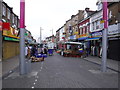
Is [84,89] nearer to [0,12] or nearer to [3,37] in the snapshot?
[3,37]

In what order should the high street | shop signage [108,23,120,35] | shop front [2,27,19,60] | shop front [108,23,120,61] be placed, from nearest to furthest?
1. the high street
2. shop front [2,27,19,60]
3. shop signage [108,23,120,35]
4. shop front [108,23,120,61]

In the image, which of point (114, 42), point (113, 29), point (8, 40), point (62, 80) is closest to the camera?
point (62, 80)

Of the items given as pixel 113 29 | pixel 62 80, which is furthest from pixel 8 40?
pixel 113 29

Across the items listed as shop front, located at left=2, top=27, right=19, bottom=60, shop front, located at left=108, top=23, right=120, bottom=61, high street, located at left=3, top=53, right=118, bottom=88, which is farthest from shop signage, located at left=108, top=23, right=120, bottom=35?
shop front, located at left=2, top=27, right=19, bottom=60

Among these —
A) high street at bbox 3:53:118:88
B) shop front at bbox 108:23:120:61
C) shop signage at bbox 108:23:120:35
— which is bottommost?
high street at bbox 3:53:118:88

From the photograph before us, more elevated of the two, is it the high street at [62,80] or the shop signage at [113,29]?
the shop signage at [113,29]

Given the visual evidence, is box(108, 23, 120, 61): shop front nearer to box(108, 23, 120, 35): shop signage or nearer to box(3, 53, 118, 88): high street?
box(108, 23, 120, 35): shop signage

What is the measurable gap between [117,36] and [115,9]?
3.50 metres

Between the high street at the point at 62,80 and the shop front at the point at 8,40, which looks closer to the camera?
the high street at the point at 62,80

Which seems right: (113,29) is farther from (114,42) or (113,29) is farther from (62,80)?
(62,80)

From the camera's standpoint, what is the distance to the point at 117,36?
15.1 metres

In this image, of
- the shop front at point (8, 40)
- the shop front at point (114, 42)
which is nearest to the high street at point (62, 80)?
the shop front at point (8, 40)

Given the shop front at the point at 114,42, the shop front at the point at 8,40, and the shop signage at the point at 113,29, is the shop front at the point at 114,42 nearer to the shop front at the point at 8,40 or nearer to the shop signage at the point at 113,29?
the shop signage at the point at 113,29

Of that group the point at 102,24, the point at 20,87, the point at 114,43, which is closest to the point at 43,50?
the point at 114,43
